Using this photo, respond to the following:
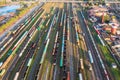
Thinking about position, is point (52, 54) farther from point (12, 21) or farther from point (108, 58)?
point (12, 21)

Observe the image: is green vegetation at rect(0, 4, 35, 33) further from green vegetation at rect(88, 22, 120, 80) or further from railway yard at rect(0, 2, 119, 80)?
green vegetation at rect(88, 22, 120, 80)

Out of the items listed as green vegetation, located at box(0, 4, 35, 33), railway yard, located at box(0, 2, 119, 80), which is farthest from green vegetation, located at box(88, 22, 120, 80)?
green vegetation, located at box(0, 4, 35, 33)

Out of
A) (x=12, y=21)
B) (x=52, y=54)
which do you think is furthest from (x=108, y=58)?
(x=12, y=21)

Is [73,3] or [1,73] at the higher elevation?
[1,73]

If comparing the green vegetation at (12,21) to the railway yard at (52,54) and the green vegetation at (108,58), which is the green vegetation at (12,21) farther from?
the green vegetation at (108,58)

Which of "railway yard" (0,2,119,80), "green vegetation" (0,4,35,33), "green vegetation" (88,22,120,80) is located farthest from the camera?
"green vegetation" (0,4,35,33)

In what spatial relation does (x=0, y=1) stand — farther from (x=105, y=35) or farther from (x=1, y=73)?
(x=1, y=73)

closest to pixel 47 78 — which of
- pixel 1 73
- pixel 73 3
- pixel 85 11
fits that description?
pixel 1 73

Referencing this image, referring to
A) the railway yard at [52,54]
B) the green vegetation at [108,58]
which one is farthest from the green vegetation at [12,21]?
the green vegetation at [108,58]
